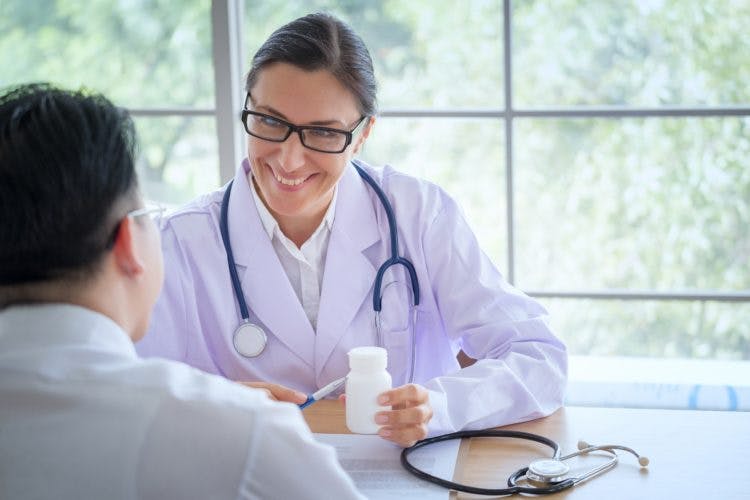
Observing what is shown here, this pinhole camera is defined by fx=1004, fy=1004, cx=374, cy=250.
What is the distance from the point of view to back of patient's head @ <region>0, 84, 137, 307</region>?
1.00 meters

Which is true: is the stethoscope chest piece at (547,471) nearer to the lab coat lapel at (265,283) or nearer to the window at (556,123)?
the lab coat lapel at (265,283)

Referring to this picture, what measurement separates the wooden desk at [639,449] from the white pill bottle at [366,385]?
0.39ft

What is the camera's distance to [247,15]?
10.9 ft

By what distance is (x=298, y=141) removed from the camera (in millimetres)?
1867

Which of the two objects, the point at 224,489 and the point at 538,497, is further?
the point at 538,497

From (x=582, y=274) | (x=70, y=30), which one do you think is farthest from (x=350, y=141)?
(x=70, y=30)

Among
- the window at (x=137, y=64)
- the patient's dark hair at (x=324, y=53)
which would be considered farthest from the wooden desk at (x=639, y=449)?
the window at (x=137, y=64)

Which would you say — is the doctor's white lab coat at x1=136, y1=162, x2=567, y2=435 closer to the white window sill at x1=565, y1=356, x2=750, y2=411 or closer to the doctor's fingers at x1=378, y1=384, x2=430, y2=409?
the doctor's fingers at x1=378, y1=384, x2=430, y2=409

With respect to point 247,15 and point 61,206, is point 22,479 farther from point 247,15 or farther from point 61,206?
point 247,15

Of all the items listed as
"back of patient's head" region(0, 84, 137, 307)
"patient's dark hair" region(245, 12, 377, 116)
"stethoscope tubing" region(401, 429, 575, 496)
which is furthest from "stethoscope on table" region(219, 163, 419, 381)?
"back of patient's head" region(0, 84, 137, 307)

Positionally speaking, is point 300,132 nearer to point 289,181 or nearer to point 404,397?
point 289,181

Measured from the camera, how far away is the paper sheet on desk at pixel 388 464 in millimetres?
1406

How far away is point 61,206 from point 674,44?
8.62 feet

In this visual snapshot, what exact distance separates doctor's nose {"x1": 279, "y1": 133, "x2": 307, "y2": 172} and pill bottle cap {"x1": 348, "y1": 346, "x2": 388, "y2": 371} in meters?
0.49
